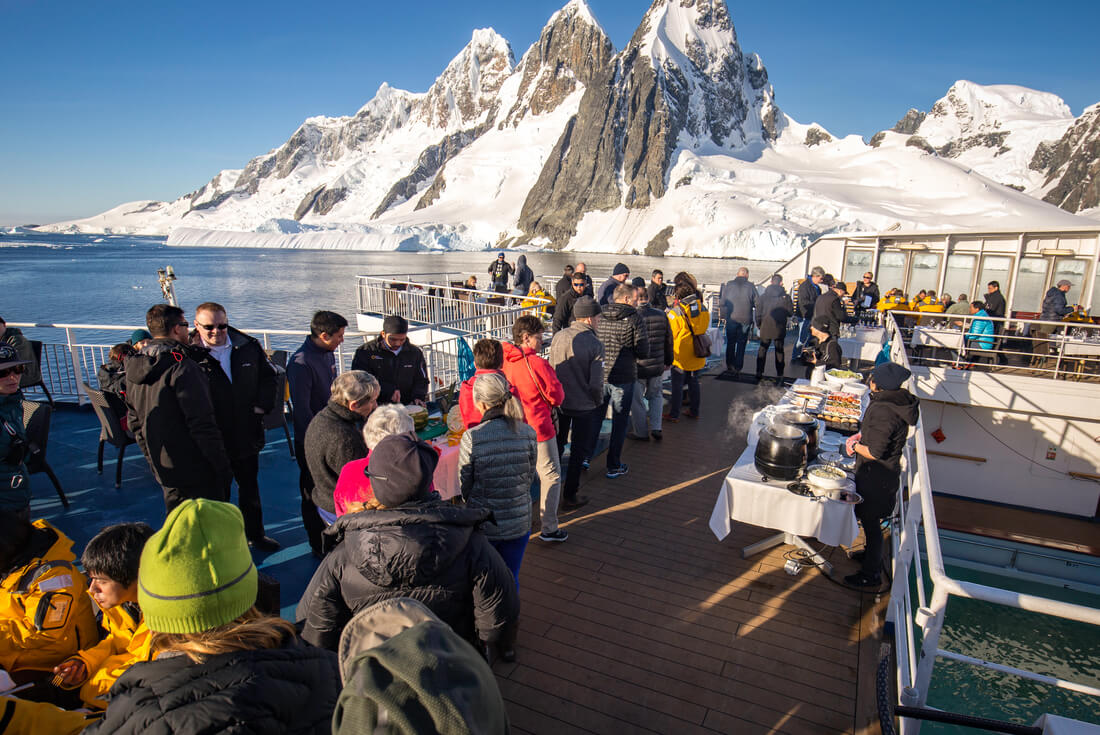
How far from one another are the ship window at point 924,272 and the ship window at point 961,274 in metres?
0.27

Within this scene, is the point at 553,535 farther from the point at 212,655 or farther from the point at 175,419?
the point at 212,655

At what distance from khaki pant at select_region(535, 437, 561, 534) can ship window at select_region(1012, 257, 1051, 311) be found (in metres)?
15.2

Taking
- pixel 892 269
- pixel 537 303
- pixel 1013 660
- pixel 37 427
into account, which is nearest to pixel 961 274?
pixel 892 269

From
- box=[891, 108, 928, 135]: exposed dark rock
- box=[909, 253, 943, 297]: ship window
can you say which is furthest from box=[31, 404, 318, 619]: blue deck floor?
box=[891, 108, 928, 135]: exposed dark rock

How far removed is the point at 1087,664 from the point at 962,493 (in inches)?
180

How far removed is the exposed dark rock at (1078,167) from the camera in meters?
97.1

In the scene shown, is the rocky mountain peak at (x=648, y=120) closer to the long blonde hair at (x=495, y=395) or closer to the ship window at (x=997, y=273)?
the ship window at (x=997, y=273)

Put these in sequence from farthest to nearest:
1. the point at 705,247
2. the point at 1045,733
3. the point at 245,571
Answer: the point at 705,247 → the point at 1045,733 → the point at 245,571

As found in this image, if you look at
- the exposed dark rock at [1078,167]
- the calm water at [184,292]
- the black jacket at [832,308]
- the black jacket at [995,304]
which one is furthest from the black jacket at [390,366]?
the exposed dark rock at [1078,167]

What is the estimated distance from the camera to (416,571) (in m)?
1.81

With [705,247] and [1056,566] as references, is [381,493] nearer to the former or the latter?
[1056,566]

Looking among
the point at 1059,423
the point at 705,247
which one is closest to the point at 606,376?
the point at 1059,423

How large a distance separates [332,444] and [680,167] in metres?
108

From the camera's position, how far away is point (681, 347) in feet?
22.3
